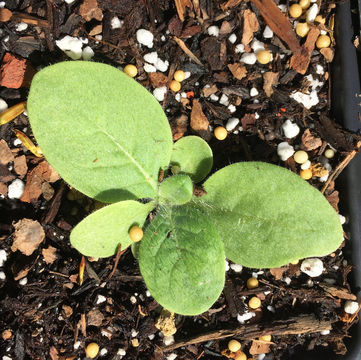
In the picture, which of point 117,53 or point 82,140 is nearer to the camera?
point 82,140

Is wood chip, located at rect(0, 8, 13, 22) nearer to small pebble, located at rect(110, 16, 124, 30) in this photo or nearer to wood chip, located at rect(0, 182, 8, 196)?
small pebble, located at rect(110, 16, 124, 30)

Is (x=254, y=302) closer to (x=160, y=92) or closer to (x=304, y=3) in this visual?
(x=160, y=92)

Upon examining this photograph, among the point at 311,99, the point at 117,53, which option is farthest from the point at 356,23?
the point at 117,53

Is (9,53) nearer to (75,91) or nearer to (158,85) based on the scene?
(75,91)

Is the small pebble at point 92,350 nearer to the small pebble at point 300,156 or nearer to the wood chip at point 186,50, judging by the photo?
the small pebble at point 300,156

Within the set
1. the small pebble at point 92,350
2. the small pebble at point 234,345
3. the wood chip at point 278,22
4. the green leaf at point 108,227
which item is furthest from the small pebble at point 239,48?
the small pebble at point 92,350


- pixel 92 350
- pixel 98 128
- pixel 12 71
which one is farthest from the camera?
pixel 92 350

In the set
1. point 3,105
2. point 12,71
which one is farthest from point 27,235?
point 12,71
